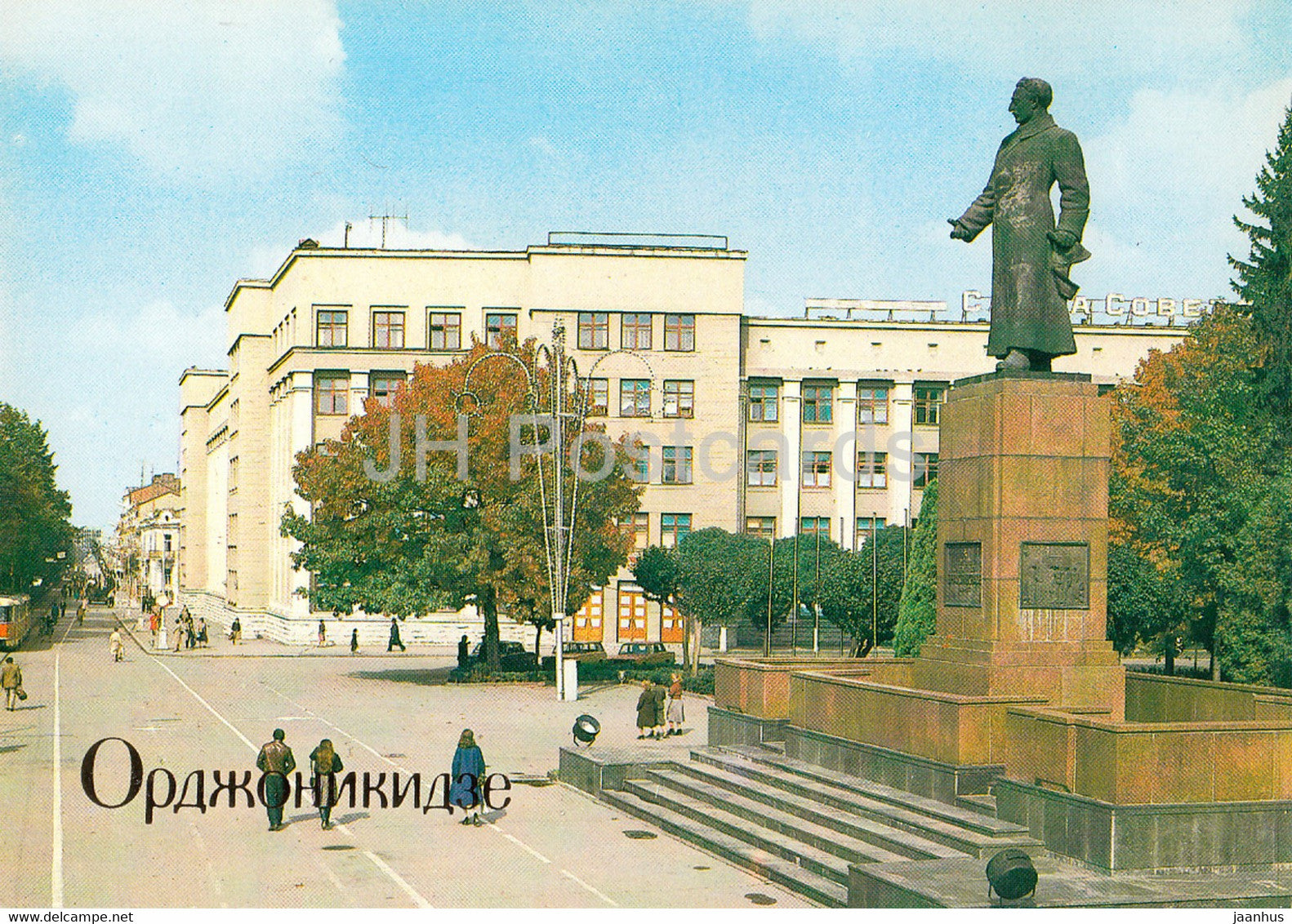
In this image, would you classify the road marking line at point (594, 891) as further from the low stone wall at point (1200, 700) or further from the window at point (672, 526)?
the window at point (672, 526)

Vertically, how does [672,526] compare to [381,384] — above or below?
below

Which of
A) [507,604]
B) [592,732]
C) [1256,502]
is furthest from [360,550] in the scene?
[1256,502]

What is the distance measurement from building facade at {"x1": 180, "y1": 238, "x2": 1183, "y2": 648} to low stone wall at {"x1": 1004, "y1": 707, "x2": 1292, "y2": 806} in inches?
1900

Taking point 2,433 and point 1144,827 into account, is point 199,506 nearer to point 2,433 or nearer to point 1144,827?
point 2,433

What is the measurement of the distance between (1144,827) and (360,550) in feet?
105

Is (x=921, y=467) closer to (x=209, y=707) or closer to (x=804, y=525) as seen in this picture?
(x=804, y=525)

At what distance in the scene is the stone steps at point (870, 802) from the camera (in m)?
16.0

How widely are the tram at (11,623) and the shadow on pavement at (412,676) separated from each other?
17909mm

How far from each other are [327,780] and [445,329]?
4905 centimetres

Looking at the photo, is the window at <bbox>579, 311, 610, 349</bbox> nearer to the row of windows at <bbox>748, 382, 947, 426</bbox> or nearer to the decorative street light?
the row of windows at <bbox>748, 382, 947, 426</bbox>

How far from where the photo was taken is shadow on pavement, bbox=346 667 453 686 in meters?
46.1

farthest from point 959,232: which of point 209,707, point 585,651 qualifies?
point 585,651

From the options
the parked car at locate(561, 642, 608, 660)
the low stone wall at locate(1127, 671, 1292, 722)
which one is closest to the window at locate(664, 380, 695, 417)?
the parked car at locate(561, 642, 608, 660)

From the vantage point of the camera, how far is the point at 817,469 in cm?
6912
